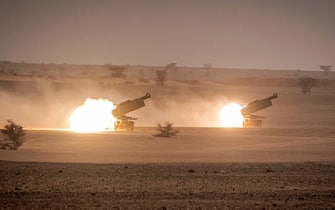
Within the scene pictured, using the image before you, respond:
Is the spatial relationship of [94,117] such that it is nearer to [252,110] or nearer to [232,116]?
[232,116]

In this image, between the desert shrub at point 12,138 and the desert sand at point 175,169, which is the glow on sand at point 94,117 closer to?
the desert sand at point 175,169


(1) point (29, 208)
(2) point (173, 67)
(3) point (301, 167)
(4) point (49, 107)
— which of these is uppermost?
(2) point (173, 67)

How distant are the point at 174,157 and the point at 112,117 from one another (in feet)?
76.5

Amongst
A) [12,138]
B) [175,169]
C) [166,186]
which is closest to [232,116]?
[12,138]

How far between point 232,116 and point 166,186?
148 ft

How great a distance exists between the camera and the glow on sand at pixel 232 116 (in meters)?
62.8

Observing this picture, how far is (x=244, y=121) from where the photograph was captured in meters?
61.6

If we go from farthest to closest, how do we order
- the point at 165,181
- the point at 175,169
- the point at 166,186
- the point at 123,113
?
the point at 123,113, the point at 175,169, the point at 165,181, the point at 166,186

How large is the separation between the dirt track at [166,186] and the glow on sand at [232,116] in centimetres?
3641

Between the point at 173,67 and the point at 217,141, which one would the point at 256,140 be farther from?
the point at 173,67

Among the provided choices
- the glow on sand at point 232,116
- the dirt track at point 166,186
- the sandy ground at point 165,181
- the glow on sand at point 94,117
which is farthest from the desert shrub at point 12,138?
the glow on sand at point 232,116

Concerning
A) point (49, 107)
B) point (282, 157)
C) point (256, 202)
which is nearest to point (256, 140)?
point (282, 157)

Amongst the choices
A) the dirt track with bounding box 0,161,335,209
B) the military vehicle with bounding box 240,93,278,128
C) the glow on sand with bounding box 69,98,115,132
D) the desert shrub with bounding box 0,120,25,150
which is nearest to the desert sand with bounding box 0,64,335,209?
the dirt track with bounding box 0,161,335,209

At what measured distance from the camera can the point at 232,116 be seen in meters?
64.8
